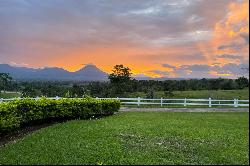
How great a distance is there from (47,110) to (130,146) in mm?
10720

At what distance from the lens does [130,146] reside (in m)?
15.4

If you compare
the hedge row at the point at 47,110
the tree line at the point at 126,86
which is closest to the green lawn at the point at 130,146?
the hedge row at the point at 47,110

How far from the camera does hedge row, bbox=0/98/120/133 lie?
1945 centimetres

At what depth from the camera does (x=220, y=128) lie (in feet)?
72.0

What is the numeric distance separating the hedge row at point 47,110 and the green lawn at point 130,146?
66.4 inches

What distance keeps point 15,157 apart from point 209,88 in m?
62.1

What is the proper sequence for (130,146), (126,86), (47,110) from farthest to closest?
(126,86)
(47,110)
(130,146)

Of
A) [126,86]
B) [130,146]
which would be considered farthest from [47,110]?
[126,86]

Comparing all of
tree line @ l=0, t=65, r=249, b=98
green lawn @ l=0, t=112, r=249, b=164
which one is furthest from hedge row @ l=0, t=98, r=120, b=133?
tree line @ l=0, t=65, r=249, b=98

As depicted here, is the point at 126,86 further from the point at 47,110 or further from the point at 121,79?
the point at 47,110

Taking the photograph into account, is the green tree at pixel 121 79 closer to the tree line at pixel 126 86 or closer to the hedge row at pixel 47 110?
the tree line at pixel 126 86

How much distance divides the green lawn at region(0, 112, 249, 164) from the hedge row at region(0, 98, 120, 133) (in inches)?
66.4

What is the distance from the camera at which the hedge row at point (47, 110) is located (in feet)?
63.8

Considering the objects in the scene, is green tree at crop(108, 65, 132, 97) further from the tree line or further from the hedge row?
the hedge row
